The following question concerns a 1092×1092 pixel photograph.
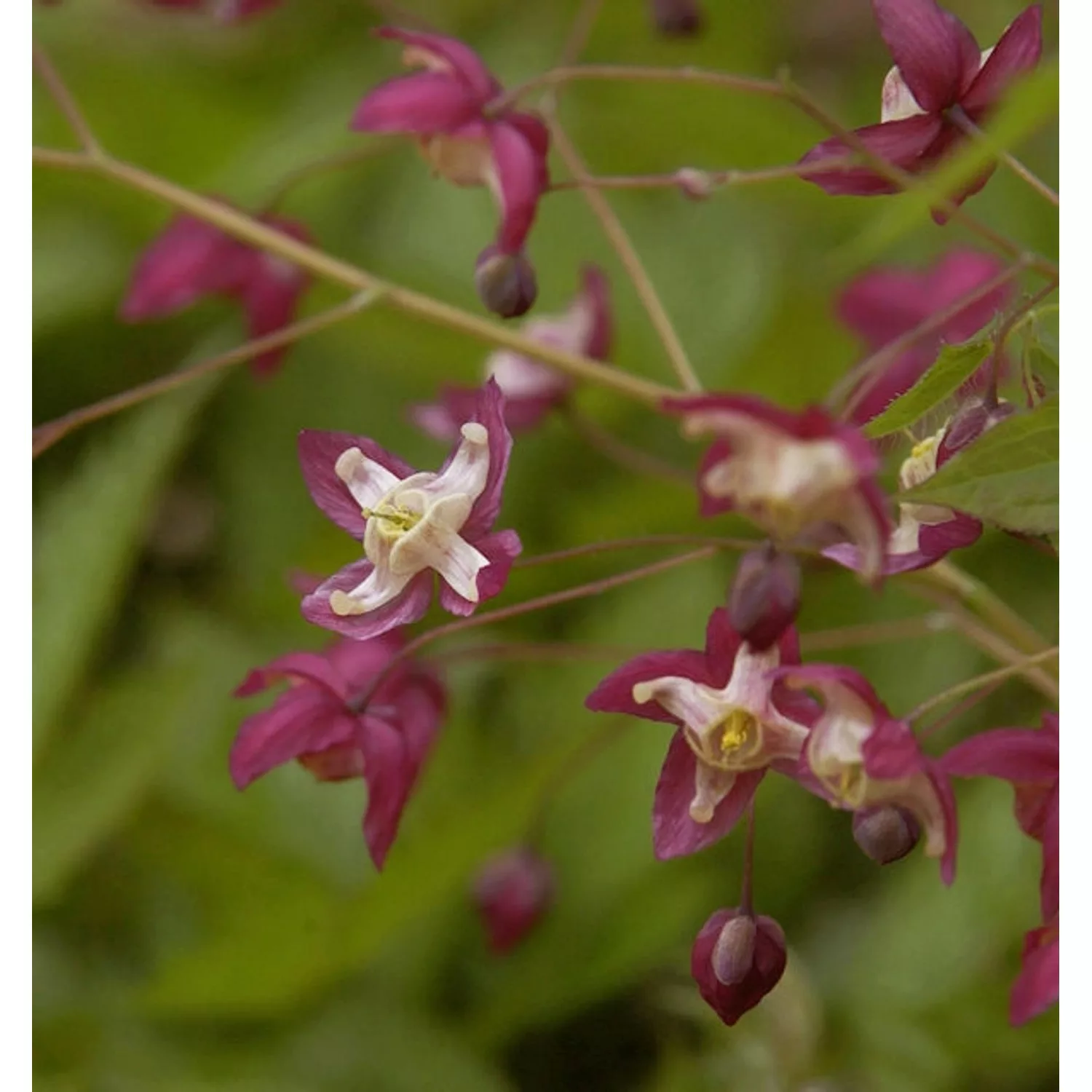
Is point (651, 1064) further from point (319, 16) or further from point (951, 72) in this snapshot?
point (319, 16)

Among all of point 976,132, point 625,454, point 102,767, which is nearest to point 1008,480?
point 976,132

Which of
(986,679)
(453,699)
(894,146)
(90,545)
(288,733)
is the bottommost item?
(453,699)

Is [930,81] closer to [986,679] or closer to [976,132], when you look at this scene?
[976,132]

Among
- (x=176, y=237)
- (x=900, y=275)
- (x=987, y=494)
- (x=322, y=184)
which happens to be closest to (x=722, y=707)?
(x=987, y=494)

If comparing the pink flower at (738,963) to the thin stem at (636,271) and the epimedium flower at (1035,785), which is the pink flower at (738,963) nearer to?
the epimedium flower at (1035,785)

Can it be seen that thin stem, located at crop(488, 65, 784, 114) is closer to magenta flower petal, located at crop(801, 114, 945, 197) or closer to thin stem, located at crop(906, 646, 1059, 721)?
magenta flower petal, located at crop(801, 114, 945, 197)

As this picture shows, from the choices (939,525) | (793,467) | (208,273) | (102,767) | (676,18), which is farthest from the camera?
(102,767)
